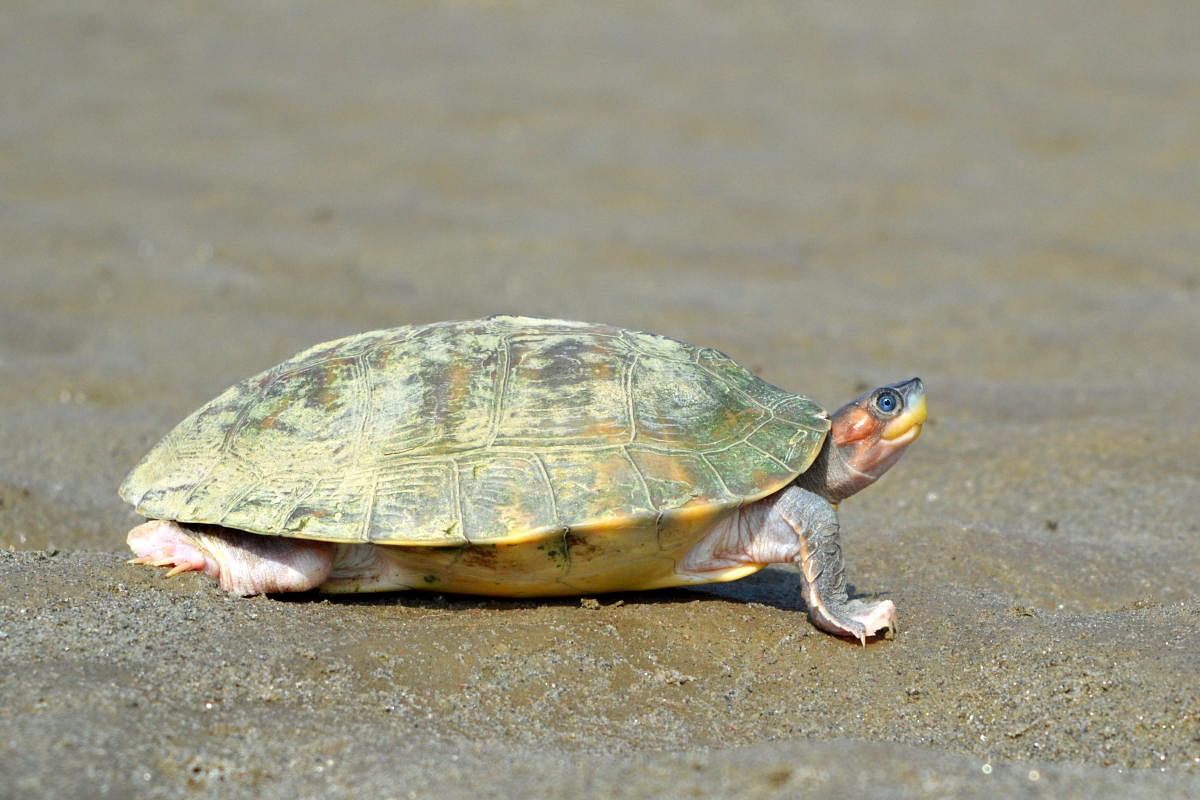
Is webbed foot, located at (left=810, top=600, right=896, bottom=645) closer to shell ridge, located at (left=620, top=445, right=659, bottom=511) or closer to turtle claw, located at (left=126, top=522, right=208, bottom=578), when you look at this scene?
shell ridge, located at (left=620, top=445, right=659, bottom=511)

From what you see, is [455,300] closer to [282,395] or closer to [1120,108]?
[282,395]

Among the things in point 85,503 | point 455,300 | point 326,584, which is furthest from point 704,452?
point 455,300

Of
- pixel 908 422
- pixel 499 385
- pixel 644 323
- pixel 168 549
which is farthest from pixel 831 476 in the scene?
pixel 644 323

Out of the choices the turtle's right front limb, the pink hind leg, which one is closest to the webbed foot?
the turtle's right front limb

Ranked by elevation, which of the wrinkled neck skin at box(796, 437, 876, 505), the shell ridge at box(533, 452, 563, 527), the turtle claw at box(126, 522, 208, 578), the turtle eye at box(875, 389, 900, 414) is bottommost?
the turtle claw at box(126, 522, 208, 578)

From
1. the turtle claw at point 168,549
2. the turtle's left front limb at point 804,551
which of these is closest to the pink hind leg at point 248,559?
the turtle claw at point 168,549

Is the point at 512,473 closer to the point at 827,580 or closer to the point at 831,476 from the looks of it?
the point at 827,580

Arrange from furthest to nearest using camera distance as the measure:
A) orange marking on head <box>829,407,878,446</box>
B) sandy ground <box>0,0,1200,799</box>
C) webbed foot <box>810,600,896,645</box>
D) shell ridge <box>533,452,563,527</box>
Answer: orange marking on head <box>829,407,878,446</box> → webbed foot <box>810,600,896,645</box> → shell ridge <box>533,452,563,527</box> → sandy ground <box>0,0,1200,799</box>
